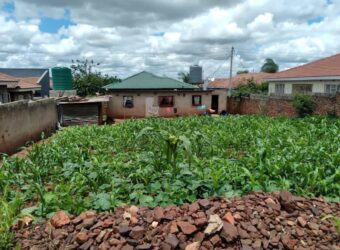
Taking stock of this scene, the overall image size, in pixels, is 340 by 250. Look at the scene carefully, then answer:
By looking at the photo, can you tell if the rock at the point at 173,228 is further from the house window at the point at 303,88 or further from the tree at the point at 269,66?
the tree at the point at 269,66

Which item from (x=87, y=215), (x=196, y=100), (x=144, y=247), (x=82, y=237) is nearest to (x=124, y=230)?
(x=144, y=247)

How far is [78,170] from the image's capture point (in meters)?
5.05

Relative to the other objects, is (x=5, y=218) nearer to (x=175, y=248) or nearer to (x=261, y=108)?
(x=175, y=248)

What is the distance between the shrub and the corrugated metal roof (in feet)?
34.6

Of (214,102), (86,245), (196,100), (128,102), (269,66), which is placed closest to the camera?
(86,245)

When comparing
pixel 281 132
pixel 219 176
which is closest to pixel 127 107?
pixel 281 132

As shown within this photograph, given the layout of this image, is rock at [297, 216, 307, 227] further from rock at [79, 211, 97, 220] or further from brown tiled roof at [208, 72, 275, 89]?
brown tiled roof at [208, 72, 275, 89]

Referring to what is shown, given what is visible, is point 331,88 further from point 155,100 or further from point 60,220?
point 60,220

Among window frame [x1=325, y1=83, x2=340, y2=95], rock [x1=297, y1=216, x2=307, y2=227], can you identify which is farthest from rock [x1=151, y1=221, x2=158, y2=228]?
window frame [x1=325, y1=83, x2=340, y2=95]

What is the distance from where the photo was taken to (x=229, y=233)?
258cm

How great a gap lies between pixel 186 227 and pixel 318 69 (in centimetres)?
1900

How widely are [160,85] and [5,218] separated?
21298mm

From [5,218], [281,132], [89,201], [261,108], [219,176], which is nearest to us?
[5,218]

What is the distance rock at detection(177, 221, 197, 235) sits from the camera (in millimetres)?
2627
